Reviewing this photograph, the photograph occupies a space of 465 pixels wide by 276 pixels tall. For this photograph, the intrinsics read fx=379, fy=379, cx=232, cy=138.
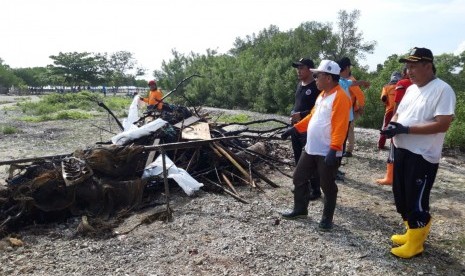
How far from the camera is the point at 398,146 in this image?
3.53m

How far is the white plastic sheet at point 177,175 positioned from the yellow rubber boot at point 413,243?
2.83m

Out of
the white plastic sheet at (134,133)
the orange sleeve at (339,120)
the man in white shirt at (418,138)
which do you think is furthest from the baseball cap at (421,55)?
the white plastic sheet at (134,133)

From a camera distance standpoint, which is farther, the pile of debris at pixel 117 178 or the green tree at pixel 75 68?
the green tree at pixel 75 68

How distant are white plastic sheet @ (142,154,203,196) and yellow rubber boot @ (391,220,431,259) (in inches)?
111

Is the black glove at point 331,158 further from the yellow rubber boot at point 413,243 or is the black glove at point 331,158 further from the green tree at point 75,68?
the green tree at point 75,68

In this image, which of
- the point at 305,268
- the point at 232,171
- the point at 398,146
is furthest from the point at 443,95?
the point at 232,171

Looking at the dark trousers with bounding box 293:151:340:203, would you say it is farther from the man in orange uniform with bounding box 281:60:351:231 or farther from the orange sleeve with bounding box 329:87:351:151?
the orange sleeve with bounding box 329:87:351:151

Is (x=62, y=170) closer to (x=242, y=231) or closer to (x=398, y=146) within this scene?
(x=242, y=231)

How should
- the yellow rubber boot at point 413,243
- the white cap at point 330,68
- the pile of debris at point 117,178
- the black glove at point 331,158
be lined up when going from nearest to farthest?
the yellow rubber boot at point 413,243 → the black glove at point 331,158 → the white cap at point 330,68 → the pile of debris at point 117,178

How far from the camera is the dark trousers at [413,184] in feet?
11.1

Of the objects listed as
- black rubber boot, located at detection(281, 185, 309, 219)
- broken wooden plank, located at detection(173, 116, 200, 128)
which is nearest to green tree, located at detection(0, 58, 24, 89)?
broken wooden plank, located at detection(173, 116, 200, 128)

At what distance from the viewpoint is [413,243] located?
3.52 m

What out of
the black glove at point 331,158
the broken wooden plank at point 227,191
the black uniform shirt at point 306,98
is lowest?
the broken wooden plank at point 227,191

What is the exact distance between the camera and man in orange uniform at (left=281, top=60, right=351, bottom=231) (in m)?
3.77
